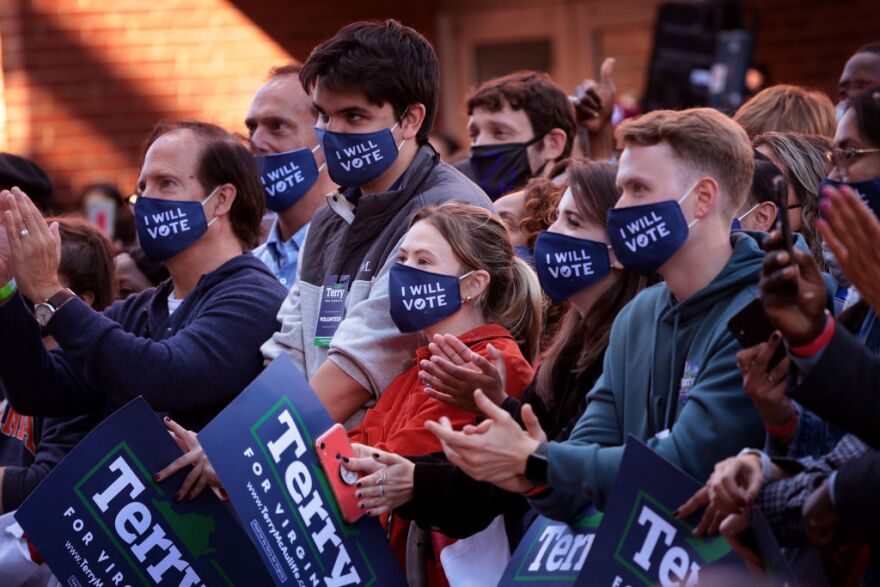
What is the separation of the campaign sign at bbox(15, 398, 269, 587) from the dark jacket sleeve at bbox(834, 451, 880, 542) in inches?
81.0

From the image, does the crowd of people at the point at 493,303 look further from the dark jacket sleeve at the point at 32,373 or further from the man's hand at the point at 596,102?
the man's hand at the point at 596,102

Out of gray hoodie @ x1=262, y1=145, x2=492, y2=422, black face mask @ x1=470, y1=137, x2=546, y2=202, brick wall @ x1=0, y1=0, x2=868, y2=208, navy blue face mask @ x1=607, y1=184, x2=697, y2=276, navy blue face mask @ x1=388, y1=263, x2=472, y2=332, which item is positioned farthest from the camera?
brick wall @ x1=0, y1=0, x2=868, y2=208

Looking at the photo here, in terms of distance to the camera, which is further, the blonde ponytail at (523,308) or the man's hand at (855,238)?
the blonde ponytail at (523,308)

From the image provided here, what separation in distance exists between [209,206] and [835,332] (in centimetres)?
259

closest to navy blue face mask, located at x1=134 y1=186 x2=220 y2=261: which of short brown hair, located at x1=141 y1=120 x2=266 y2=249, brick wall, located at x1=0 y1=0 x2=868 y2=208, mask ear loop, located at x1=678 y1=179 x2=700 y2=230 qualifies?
short brown hair, located at x1=141 y1=120 x2=266 y2=249

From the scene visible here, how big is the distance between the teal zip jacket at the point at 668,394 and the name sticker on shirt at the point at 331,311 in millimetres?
1039

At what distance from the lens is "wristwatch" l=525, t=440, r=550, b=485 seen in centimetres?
347

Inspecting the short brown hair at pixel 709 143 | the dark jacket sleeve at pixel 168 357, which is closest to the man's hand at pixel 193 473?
the dark jacket sleeve at pixel 168 357

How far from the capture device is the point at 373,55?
4551mm

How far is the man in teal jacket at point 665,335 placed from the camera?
3.39 metres

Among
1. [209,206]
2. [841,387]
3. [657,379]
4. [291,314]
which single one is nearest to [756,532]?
[841,387]

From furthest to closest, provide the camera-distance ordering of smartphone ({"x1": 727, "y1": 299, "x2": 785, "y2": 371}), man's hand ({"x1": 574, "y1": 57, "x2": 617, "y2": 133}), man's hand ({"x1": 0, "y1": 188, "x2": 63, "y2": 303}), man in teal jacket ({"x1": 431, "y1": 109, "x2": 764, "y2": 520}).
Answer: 1. man's hand ({"x1": 574, "y1": 57, "x2": 617, "y2": 133})
2. man's hand ({"x1": 0, "y1": 188, "x2": 63, "y2": 303})
3. man in teal jacket ({"x1": 431, "y1": 109, "x2": 764, "y2": 520})
4. smartphone ({"x1": 727, "y1": 299, "x2": 785, "y2": 371})

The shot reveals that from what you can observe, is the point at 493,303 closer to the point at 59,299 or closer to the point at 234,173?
the point at 234,173

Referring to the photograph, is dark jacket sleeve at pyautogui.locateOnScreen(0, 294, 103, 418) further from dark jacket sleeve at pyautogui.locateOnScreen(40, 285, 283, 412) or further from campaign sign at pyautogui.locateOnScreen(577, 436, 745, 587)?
campaign sign at pyautogui.locateOnScreen(577, 436, 745, 587)
